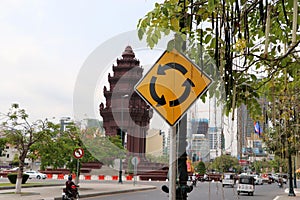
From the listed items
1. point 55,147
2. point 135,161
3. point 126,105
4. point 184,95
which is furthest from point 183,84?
point 55,147

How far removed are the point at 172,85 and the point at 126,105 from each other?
52 cm

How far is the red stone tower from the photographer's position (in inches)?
128

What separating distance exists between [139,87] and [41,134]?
14.7m

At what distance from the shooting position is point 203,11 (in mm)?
3434

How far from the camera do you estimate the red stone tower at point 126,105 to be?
10.7 feet

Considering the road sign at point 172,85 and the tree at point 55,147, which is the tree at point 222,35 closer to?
the road sign at point 172,85

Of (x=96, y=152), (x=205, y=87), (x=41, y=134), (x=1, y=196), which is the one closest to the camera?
(x=205, y=87)

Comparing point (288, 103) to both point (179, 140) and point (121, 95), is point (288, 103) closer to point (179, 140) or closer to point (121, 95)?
point (179, 140)

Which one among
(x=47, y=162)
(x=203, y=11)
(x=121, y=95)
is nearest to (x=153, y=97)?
(x=121, y=95)

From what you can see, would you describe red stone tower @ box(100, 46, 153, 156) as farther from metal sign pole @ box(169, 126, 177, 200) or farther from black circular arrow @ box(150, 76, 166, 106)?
metal sign pole @ box(169, 126, 177, 200)

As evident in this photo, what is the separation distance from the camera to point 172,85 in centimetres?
307

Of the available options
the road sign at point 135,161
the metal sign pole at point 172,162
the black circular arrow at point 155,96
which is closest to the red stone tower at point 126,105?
the road sign at point 135,161

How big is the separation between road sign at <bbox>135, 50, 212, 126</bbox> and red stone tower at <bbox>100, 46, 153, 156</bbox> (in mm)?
188

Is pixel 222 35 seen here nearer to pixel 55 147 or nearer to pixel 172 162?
pixel 172 162
